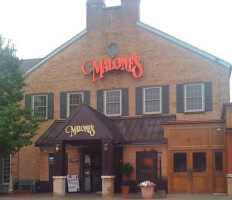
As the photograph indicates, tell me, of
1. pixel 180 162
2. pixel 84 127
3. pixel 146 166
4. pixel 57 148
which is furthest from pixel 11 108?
pixel 180 162

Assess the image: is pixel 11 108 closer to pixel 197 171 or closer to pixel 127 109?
pixel 127 109

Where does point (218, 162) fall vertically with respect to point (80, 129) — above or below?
below

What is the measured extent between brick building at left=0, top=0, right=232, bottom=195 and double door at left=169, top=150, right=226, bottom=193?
51mm

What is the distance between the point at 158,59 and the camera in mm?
27016

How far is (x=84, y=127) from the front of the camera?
23016 millimetres

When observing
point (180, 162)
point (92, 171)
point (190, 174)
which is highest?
point (180, 162)

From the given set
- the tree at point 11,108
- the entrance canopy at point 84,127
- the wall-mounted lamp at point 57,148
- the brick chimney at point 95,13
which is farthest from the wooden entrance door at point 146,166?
the brick chimney at point 95,13

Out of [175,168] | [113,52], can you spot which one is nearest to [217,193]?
[175,168]

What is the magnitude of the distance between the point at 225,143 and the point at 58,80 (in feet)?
41.0

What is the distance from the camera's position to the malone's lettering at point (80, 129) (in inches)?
902

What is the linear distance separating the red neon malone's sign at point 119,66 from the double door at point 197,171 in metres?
6.59

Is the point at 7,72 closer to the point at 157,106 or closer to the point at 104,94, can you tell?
the point at 104,94

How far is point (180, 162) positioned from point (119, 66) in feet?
25.4

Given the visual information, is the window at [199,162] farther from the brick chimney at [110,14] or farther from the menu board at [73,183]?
the brick chimney at [110,14]
